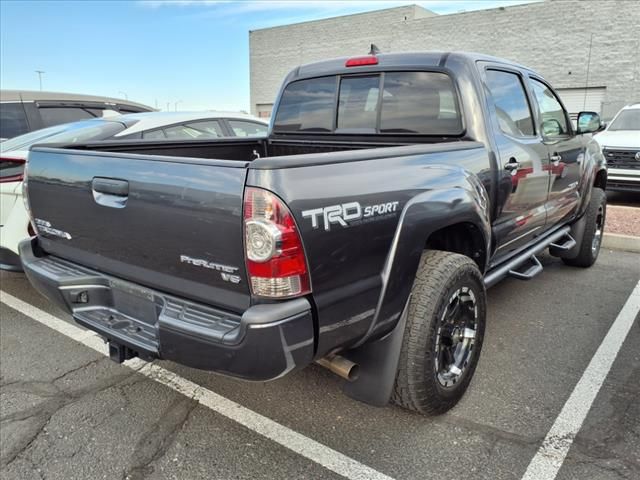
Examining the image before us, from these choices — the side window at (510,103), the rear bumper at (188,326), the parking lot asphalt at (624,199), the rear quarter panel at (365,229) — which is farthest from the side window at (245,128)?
the parking lot asphalt at (624,199)

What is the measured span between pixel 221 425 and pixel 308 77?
266cm

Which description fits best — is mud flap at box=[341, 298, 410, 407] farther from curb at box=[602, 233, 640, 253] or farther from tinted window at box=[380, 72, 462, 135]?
curb at box=[602, 233, 640, 253]

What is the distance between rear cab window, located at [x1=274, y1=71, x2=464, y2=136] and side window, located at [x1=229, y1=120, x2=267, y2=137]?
2.39 m

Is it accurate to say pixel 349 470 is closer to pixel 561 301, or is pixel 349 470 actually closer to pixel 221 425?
pixel 221 425

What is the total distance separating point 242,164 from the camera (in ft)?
6.14

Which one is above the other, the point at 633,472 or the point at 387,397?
the point at 387,397

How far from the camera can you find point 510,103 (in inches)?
142

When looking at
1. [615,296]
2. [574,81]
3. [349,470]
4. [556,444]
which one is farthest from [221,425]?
[574,81]

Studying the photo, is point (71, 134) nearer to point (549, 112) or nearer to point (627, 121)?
point (549, 112)

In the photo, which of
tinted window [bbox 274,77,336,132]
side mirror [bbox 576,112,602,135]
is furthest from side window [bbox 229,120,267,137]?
side mirror [bbox 576,112,602,135]

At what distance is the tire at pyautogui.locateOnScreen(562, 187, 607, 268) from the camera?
5148 mm

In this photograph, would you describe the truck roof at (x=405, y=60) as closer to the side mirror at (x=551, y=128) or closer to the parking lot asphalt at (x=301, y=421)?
the side mirror at (x=551, y=128)

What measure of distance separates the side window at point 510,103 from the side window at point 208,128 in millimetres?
3587

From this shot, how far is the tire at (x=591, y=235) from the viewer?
5.15 m
